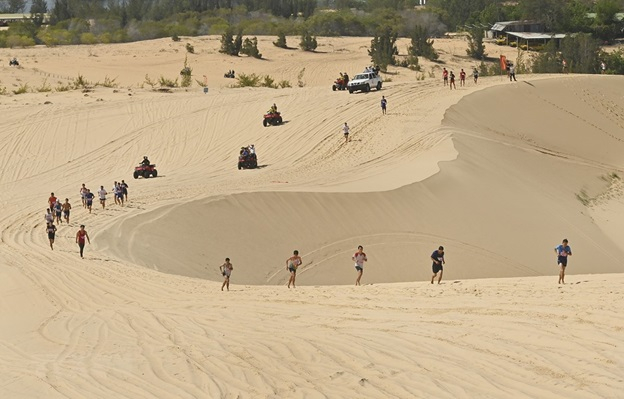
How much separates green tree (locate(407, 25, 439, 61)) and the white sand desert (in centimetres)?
798

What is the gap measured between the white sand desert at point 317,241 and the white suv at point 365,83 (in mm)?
616

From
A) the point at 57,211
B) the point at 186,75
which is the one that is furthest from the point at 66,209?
the point at 186,75

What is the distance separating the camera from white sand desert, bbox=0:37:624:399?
1298 cm

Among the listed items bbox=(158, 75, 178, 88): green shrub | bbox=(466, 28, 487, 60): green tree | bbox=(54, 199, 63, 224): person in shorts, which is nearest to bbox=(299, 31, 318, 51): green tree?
bbox=(466, 28, 487, 60): green tree

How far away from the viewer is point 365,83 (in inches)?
1897

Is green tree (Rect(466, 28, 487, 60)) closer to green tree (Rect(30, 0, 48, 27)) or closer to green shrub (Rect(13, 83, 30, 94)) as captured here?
green shrub (Rect(13, 83, 30, 94))

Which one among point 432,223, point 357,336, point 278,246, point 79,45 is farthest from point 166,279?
point 79,45

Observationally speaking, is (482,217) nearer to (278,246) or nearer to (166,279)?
(278,246)

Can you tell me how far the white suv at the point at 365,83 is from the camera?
4822cm

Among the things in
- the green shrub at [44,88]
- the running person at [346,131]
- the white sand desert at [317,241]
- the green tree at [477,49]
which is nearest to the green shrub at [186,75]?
the white sand desert at [317,241]

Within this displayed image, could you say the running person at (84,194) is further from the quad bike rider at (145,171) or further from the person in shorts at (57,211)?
the quad bike rider at (145,171)

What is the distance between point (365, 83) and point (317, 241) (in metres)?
22.1

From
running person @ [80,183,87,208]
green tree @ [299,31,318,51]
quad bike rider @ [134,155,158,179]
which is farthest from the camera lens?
green tree @ [299,31,318,51]

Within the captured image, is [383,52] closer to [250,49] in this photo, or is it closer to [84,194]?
[250,49]
